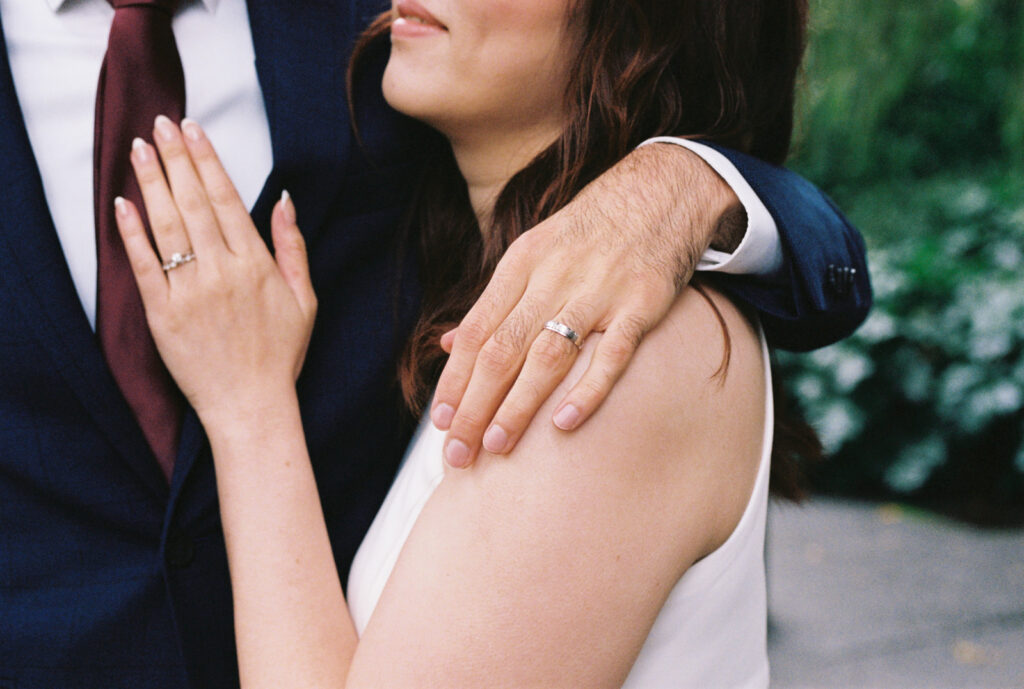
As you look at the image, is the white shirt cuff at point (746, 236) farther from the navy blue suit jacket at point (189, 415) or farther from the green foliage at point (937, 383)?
the green foliage at point (937, 383)

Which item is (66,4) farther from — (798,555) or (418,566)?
(798,555)

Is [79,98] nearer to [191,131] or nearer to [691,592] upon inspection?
[191,131]

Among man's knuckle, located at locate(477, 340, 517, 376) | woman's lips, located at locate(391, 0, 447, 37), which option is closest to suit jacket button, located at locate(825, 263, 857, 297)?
man's knuckle, located at locate(477, 340, 517, 376)

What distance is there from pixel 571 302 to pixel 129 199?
70cm

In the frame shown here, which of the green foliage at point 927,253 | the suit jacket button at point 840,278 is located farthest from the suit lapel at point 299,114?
the green foliage at point 927,253

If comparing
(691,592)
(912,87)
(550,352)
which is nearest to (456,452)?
(550,352)

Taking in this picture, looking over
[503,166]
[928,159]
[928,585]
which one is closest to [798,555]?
[928,585]

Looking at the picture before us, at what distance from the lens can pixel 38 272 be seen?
1.35 meters

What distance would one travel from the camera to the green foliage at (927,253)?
4543 millimetres

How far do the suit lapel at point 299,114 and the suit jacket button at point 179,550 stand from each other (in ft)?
0.27

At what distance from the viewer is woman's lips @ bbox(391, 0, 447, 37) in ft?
5.04

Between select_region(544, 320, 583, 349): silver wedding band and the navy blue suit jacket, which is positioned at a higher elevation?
Result: select_region(544, 320, 583, 349): silver wedding band

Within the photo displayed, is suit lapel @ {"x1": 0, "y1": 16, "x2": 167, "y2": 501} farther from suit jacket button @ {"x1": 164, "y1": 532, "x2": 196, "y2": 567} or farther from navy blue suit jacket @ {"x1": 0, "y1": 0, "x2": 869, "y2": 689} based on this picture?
suit jacket button @ {"x1": 164, "y1": 532, "x2": 196, "y2": 567}

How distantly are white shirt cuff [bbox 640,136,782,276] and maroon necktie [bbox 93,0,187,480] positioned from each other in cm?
75
